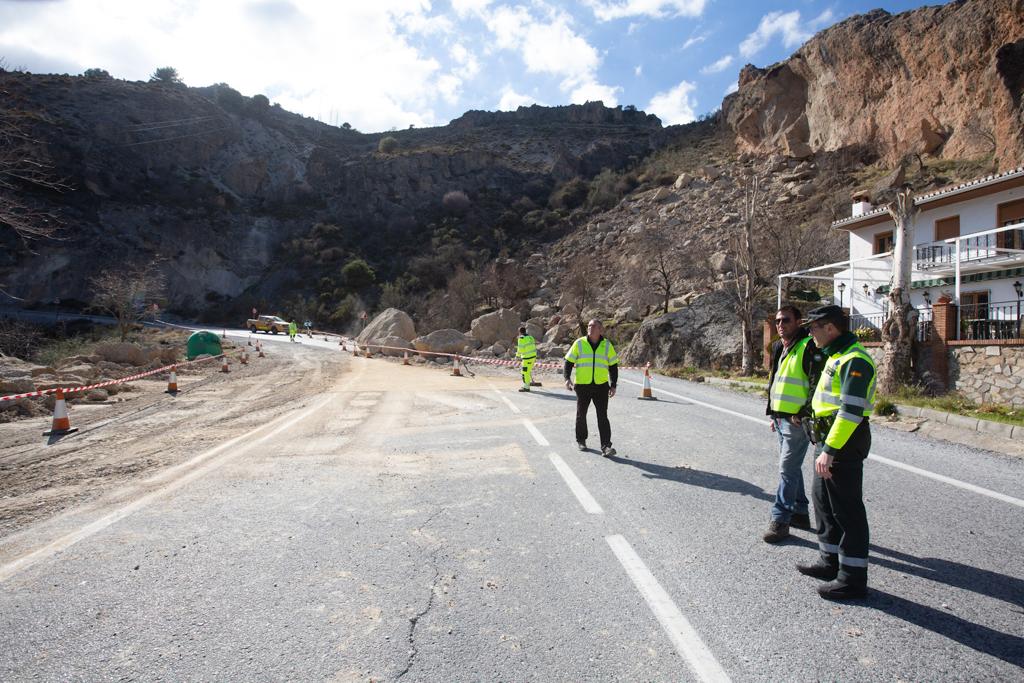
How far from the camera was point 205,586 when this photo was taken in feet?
10.7

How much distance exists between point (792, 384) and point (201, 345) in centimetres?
2786

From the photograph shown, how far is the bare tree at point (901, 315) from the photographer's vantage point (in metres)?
12.5

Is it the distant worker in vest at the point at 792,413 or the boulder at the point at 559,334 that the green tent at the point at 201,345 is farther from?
the distant worker in vest at the point at 792,413

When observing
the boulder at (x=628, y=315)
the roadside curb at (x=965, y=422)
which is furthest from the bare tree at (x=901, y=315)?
the boulder at (x=628, y=315)

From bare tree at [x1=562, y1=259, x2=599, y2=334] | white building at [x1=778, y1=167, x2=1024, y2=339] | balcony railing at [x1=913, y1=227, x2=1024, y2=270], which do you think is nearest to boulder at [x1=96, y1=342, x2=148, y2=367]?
bare tree at [x1=562, y1=259, x2=599, y2=334]

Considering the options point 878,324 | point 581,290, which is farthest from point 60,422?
point 581,290

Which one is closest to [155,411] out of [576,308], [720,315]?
[720,315]

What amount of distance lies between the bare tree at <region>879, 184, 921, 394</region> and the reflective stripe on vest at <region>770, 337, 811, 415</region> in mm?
10574

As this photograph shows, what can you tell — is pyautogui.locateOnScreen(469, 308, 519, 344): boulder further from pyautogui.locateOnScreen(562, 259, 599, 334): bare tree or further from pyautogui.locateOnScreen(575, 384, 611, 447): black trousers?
pyautogui.locateOnScreen(575, 384, 611, 447): black trousers

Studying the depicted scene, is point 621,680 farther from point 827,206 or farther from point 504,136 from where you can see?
point 504,136

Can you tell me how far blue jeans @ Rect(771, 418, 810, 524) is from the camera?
399cm

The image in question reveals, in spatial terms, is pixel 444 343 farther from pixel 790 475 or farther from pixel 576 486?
pixel 790 475

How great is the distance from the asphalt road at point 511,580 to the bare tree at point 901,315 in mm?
7218

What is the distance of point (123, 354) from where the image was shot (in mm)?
19641
